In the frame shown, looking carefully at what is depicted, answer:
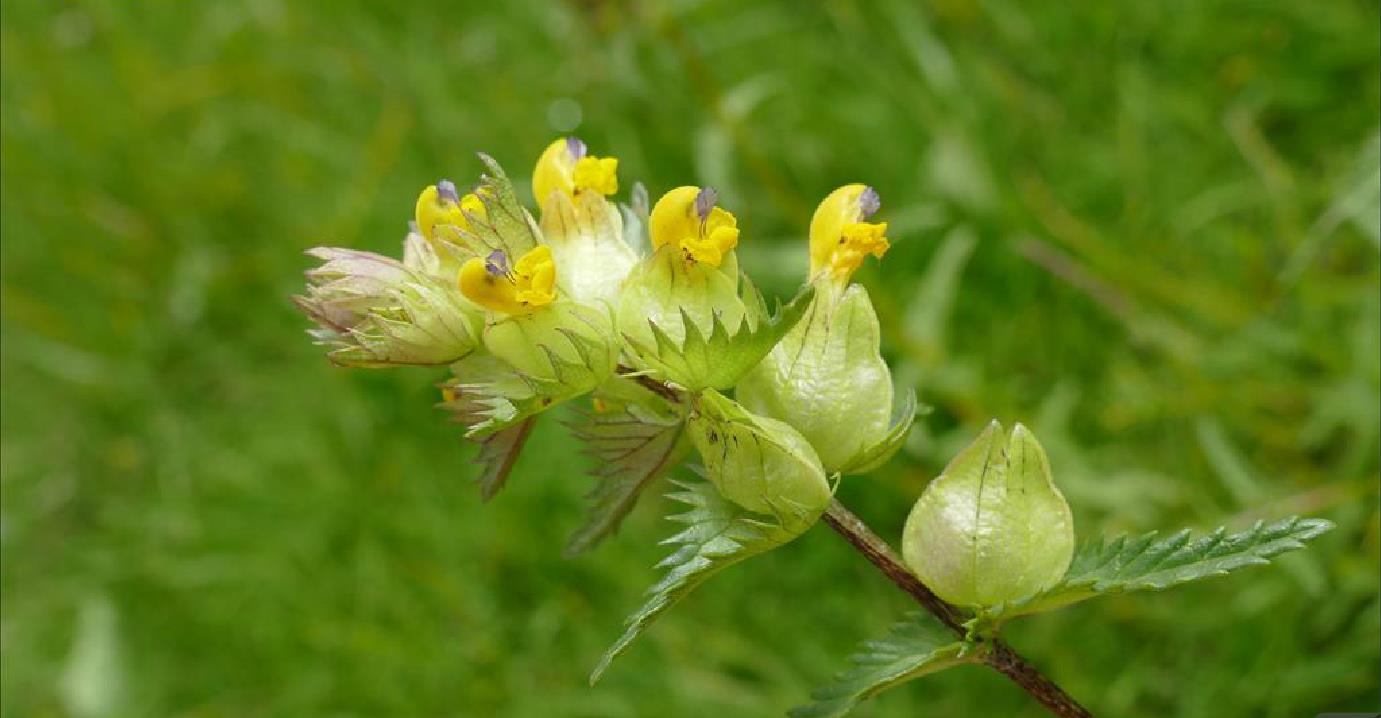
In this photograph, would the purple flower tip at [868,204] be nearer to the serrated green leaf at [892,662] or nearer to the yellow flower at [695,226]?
the yellow flower at [695,226]

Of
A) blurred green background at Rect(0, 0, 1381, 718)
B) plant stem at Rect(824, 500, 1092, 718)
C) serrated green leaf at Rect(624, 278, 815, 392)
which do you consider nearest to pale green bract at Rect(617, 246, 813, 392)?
serrated green leaf at Rect(624, 278, 815, 392)

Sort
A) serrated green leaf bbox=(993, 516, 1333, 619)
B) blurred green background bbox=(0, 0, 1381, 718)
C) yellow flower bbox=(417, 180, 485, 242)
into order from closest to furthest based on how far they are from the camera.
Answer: serrated green leaf bbox=(993, 516, 1333, 619)
yellow flower bbox=(417, 180, 485, 242)
blurred green background bbox=(0, 0, 1381, 718)

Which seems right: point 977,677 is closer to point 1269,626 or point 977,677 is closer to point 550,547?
point 1269,626

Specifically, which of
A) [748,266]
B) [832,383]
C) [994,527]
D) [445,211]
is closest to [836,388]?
[832,383]

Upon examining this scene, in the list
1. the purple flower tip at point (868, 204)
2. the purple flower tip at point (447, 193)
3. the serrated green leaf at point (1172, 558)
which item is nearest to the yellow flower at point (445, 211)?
the purple flower tip at point (447, 193)

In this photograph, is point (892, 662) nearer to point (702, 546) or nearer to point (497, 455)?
point (702, 546)

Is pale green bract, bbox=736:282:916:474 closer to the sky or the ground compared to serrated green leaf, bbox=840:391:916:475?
closer to the sky

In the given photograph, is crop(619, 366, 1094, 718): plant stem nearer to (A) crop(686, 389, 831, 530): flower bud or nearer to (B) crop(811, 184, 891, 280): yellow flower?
(A) crop(686, 389, 831, 530): flower bud
